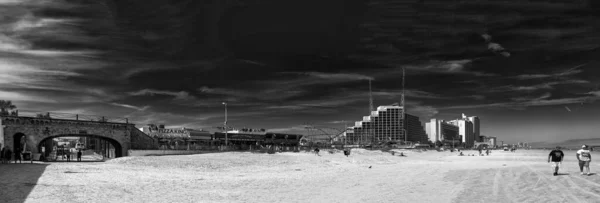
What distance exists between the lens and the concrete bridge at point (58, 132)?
35000 mm

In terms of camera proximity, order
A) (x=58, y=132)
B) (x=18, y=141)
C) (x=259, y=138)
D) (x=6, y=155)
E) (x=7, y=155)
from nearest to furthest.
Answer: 1. (x=6, y=155)
2. (x=7, y=155)
3. (x=18, y=141)
4. (x=58, y=132)
5. (x=259, y=138)

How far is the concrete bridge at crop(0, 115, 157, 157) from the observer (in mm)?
35000

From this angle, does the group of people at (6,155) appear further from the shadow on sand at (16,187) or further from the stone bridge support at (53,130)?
the shadow on sand at (16,187)

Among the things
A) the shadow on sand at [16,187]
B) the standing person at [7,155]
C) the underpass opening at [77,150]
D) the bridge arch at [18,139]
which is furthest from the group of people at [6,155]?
the shadow on sand at [16,187]

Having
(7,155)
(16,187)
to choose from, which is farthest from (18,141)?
(16,187)

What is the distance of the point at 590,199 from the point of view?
14.7 meters

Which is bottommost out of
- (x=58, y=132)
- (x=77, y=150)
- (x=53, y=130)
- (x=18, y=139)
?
(x=77, y=150)

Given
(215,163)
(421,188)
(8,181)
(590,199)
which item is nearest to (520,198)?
(590,199)

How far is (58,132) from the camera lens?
126 feet

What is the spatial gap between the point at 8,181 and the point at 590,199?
940 inches

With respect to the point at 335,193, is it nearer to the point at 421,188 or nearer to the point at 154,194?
the point at 421,188

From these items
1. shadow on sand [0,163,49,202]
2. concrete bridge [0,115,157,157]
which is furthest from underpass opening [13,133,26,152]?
shadow on sand [0,163,49,202]

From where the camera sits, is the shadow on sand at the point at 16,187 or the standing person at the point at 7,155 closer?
the shadow on sand at the point at 16,187

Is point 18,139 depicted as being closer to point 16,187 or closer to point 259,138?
point 16,187
